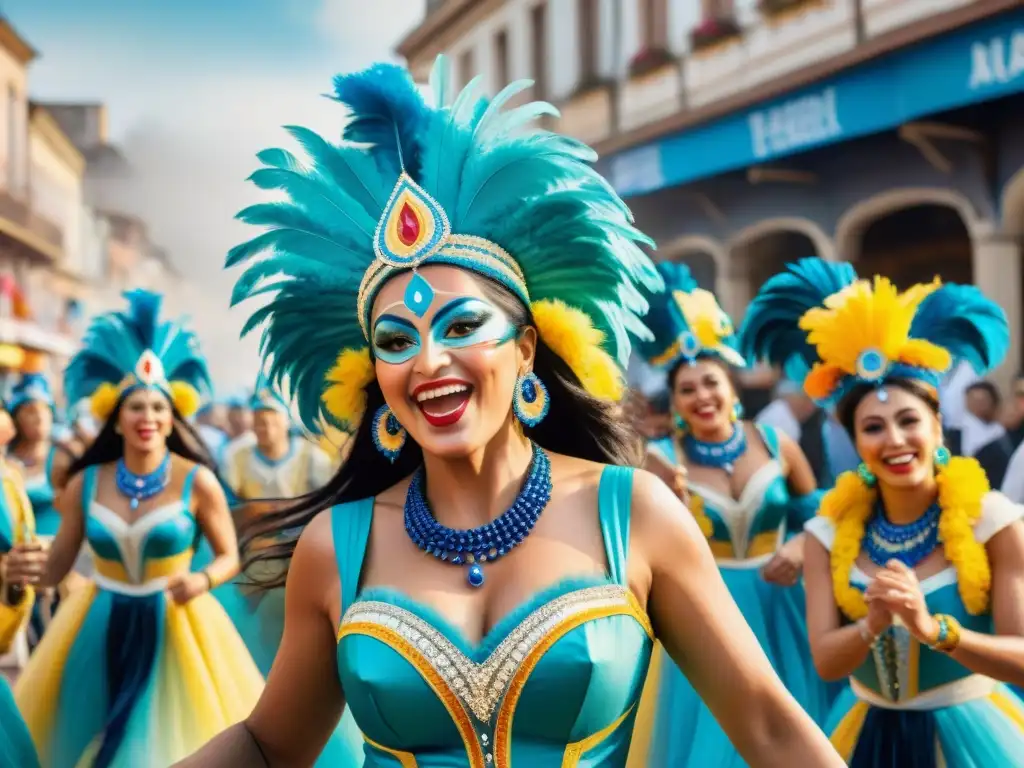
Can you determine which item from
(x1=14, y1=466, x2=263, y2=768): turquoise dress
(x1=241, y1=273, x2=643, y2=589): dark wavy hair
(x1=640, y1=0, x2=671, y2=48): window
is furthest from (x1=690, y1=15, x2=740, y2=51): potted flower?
(x1=241, y1=273, x2=643, y2=589): dark wavy hair

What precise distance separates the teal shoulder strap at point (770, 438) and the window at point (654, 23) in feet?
40.0

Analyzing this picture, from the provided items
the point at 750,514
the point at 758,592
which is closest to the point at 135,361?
the point at 750,514

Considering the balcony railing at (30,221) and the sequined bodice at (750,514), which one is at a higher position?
the balcony railing at (30,221)

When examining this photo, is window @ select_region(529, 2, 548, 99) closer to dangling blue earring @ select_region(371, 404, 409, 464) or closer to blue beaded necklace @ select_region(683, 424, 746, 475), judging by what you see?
blue beaded necklace @ select_region(683, 424, 746, 475)

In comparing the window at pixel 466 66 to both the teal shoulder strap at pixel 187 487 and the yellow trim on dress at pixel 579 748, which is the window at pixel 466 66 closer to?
the teal shoulder strap at pixel 187 487

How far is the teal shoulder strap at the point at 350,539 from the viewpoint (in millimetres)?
2676

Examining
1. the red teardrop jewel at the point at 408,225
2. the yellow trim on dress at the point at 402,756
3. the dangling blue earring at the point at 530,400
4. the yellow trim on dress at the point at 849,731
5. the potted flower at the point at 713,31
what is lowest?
the yellow trim on dress at the point at 849,731

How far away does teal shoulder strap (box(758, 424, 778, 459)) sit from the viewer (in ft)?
21.2

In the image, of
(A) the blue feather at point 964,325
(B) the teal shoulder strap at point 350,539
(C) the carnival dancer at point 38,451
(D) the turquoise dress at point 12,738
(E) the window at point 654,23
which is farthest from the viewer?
(E) the window at point 654,23

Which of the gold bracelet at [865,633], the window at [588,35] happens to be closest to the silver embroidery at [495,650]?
the gold bracelet at [865,633]

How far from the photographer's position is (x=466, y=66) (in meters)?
26.3

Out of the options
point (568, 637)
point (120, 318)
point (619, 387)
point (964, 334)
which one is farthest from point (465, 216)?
point (120, 318)

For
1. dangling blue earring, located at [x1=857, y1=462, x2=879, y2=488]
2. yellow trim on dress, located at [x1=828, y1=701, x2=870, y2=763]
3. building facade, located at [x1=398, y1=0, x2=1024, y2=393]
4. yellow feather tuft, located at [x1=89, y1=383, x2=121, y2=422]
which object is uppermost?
building facade, located at [x1=398, y1=0, x2=1024, y2=393]

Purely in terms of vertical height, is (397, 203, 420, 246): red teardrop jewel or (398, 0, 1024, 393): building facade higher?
(398, 0, 1024, 393): building facade
